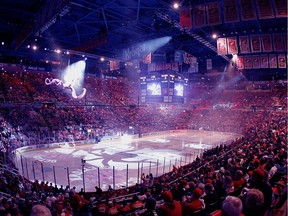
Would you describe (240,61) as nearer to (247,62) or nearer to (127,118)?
(247,62)

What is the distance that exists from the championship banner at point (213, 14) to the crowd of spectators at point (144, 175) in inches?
260

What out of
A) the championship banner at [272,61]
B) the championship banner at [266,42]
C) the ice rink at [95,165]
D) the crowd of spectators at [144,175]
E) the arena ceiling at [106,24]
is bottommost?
the ice rink at [95,165]

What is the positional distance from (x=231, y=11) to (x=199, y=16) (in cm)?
164

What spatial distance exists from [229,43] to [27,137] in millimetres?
22175

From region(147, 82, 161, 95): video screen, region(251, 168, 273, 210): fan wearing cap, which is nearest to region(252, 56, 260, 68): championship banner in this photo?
region(147, 82, 161, 95): video screen

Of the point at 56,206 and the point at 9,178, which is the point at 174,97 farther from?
the point at 56,206

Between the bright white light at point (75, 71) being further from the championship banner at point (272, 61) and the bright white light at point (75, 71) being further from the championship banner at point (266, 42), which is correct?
the championship banner at point (266, 42)

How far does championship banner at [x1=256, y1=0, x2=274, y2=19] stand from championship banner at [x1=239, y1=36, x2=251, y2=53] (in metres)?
3.97

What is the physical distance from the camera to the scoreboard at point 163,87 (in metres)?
29.3

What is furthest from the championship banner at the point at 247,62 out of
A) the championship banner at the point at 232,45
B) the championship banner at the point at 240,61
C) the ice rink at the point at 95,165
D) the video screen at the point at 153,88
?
the video screen at the point at 153,88

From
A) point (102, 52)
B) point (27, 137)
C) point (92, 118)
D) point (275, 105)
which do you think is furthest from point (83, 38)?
point (275, 105)

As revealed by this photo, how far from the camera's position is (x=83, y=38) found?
25234 mm

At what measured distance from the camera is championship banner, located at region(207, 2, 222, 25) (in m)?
12.3

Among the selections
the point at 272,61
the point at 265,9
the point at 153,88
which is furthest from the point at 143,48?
the point at 265,9
